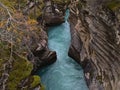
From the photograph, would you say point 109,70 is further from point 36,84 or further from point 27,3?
point 27,3

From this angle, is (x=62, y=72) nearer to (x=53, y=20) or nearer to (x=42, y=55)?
(x=42, y=55)

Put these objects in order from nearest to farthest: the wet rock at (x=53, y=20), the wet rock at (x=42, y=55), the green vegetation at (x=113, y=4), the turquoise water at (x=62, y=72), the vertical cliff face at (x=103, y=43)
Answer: the vertical cliff face at (x=103, y=43) < the green vegetation at (x=113, y=4) < the turquoise water at (x=62, y=72) < the wet rock at (x=42, y=55) < the wet rock at (x=53, y=20)

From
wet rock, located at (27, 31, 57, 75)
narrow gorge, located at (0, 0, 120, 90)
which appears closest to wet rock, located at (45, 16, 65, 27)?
narrow gorge, located at (0, 0, 120, 90)

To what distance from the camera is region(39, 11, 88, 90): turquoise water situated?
2062cm

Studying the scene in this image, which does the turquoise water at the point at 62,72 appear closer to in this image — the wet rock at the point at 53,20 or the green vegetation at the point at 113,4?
the wet rock at the point at 53,20

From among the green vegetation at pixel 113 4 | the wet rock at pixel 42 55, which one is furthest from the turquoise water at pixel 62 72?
the green vegetation at pixel 113 4

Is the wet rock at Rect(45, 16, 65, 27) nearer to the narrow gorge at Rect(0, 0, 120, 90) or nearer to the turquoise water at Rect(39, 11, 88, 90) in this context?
the narrow gorge at Rect(0, 0, 120, 90)

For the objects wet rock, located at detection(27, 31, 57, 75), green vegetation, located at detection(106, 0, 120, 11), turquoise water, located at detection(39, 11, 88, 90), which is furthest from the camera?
wet rock, located at detection(27, 31, 57, 75)

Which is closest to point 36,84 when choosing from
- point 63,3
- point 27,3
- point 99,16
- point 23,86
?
point 23,86

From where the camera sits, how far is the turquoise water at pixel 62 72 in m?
20.6

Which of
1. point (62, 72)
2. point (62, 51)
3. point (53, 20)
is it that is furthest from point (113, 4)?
point (53, 20)

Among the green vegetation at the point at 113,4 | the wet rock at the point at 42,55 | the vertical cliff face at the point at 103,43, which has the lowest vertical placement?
the wet rock at the point at 42,55

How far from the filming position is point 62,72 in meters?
22.7

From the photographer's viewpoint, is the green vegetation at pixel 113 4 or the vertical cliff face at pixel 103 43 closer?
the vertical cliff face at pixel 103 43
